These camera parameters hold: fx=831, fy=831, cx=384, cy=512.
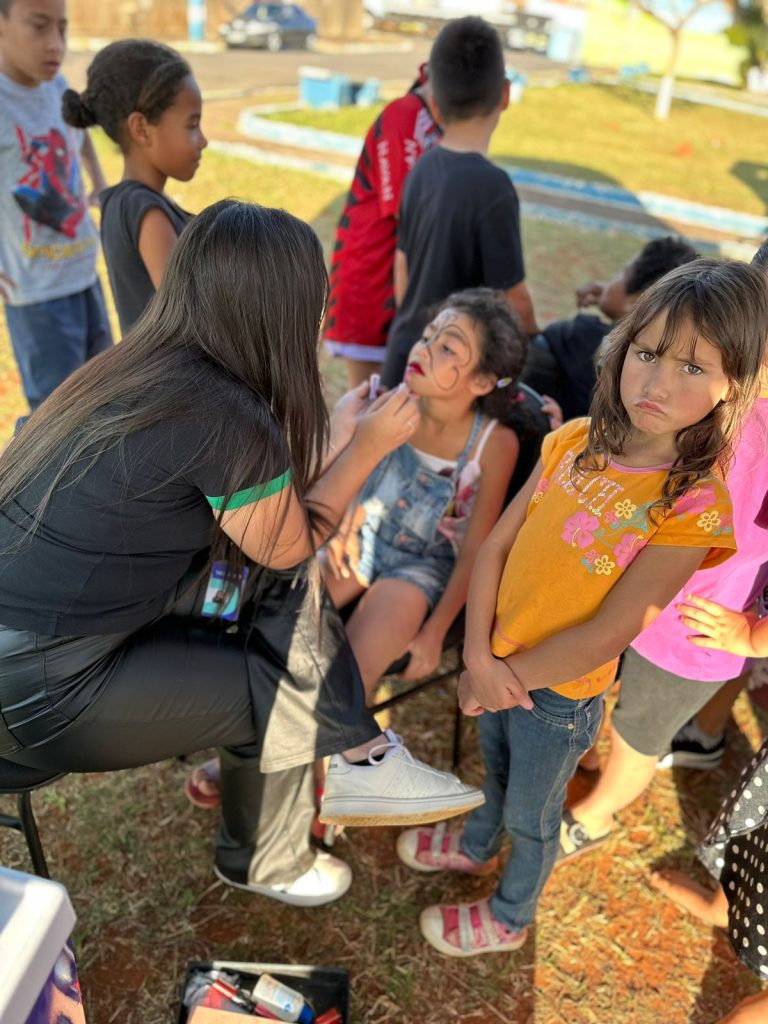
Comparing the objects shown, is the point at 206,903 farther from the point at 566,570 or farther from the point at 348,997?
the point at 566,570

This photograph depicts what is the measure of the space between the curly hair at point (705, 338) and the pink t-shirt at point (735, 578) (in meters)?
0.17

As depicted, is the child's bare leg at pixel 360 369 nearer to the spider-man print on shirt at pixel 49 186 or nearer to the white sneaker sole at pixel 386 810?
the spider-man print on shirt at pixel 49 186

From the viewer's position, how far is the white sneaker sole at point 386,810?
77.8 inches

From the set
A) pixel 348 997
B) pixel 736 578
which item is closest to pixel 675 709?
pixel 736 578

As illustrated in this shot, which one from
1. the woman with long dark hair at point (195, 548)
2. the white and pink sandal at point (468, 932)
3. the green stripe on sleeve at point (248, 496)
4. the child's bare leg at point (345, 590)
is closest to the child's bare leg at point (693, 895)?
the white and pink sandal at point (468, 932)

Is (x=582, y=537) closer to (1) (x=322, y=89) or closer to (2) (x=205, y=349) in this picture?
(2) (x=205, y=349)

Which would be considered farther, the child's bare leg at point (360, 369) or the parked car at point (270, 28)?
the parked car at point (270, 28)

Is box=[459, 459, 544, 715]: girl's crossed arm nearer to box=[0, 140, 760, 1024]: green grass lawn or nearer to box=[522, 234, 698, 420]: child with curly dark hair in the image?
box=[0, 140, 760, 1024]: green grass lawn

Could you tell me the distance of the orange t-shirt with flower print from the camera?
162cm

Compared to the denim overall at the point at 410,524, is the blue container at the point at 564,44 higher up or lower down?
higher up

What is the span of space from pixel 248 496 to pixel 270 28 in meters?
25.6

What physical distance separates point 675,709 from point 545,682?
0.60 meters

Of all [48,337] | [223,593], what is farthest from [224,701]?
[48,337]

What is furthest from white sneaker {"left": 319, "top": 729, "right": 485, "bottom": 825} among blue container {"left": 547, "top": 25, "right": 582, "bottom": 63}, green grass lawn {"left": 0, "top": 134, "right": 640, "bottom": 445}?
blue container {"left": 547, "top": 25, "right": 582, "bottom": 63}
